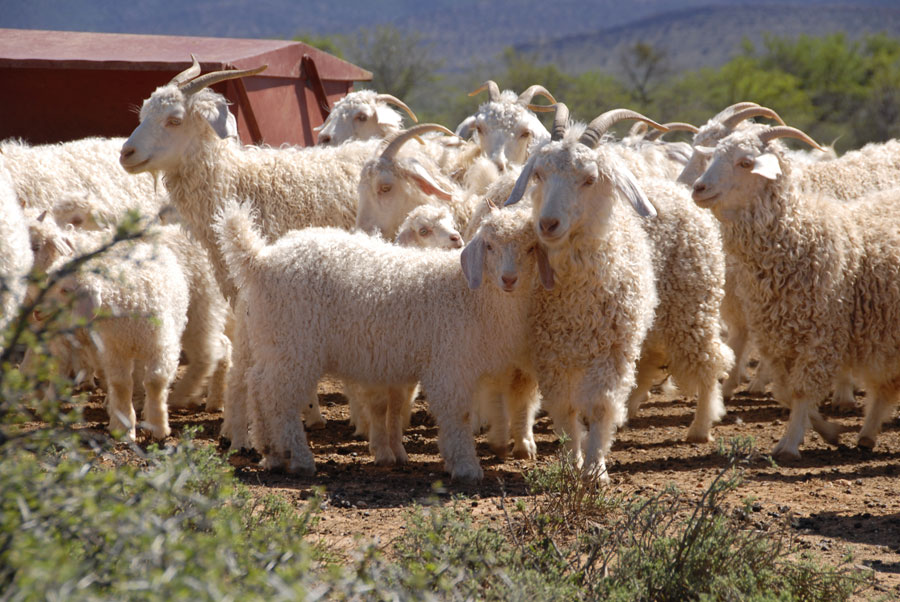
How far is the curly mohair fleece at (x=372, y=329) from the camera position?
5.27 metres

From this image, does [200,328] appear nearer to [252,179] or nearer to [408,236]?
[252,179]

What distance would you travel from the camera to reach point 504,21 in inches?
5251

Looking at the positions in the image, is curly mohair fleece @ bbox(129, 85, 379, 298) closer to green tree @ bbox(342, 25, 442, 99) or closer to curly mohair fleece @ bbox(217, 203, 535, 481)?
curly mohair fleece @ bbox(217, 203, 535, 481)

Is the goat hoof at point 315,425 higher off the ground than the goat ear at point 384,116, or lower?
lower

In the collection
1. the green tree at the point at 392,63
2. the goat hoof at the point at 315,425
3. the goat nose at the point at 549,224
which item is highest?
the green tree at the point at 392,63

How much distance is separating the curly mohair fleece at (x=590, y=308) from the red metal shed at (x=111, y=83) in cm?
540

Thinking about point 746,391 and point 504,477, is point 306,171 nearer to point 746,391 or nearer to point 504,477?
point 504,477

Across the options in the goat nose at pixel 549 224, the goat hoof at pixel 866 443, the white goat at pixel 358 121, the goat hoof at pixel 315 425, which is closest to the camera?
the goat nose at pixel 549 224

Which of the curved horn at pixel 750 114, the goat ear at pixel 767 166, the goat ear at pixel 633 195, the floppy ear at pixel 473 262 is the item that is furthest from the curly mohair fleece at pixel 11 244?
the curved horn at pixel 750 114

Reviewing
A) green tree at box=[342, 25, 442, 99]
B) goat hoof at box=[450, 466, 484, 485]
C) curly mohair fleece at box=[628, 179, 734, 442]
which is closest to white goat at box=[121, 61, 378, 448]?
goat hoof at box=[450, 466, 484, 485]

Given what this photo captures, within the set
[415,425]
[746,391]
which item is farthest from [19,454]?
[746,391]

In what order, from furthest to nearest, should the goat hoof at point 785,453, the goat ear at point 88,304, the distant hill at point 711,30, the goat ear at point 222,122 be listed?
the distant hill at point 711,30, the goat ear at point 222,122, the goat hoof at point 785,453, the goat ear at point 88,304

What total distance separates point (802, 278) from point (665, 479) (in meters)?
1.48

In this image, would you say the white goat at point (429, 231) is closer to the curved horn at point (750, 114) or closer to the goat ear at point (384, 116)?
the curved horn at point (750, 114)
